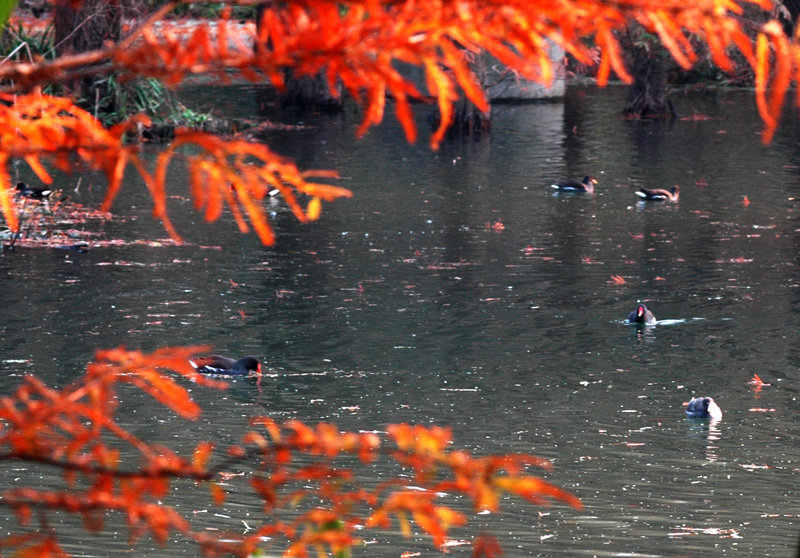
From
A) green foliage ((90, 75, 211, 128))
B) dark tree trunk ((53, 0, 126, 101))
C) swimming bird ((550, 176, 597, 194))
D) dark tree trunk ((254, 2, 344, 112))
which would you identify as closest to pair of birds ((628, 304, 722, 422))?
swimming bird ((550, 176, 597, 194))

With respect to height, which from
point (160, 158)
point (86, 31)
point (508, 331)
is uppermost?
point (160, 158)

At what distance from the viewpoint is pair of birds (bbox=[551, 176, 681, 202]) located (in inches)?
977

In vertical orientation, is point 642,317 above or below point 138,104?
below

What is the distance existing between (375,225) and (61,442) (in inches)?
752

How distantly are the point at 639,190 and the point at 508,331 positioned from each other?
12.0 m

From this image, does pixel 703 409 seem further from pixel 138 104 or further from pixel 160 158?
pixel 138 104

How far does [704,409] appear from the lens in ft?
37.8

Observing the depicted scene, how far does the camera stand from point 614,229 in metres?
22.0

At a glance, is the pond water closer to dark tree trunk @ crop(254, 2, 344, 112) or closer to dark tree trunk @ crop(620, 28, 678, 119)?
dark tree trunk @ crop(620, 28, 678, 119)

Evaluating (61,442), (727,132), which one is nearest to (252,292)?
(61,442)

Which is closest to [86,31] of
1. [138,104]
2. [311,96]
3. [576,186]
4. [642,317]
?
[138,104]

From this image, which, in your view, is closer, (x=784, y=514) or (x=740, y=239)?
(x=784, y=514)

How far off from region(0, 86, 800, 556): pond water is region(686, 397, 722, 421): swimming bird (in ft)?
0.38

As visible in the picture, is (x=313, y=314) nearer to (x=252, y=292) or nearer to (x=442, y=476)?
(x=252, y=292)
